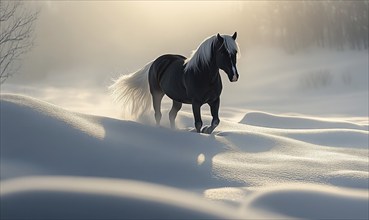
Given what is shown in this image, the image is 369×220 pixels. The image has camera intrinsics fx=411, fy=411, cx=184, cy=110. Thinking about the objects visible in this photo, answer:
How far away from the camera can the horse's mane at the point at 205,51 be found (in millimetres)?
3914

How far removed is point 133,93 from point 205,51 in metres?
1.47

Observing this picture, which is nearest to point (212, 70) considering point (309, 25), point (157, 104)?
point (157, 104)

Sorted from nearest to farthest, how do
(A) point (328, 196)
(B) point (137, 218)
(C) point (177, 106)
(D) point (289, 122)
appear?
1. (B) point (137, 218)
2. (A) point (328, 196)
3. (C) point (177, 106)
4. (D) point (289, 122)

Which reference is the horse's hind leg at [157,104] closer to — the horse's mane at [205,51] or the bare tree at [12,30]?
the horse's mane at [205,51]

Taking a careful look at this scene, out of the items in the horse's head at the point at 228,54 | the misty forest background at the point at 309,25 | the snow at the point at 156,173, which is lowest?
the snow at the point at 156,173

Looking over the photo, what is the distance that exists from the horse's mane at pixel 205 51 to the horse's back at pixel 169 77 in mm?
252

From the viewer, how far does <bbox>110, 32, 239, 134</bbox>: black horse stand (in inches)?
156

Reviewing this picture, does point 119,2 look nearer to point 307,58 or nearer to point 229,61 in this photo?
point 307,58

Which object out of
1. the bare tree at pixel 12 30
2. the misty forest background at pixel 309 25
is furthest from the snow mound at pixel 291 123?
the misty forest background at pixel 309 25

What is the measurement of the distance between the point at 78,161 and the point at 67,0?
48553mm

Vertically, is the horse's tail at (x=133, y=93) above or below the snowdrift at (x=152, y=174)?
above

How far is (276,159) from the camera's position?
3.40m

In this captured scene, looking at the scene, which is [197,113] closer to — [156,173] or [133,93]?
[133,93]

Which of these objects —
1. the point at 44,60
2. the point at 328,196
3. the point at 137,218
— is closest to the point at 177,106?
the point at 328,196
